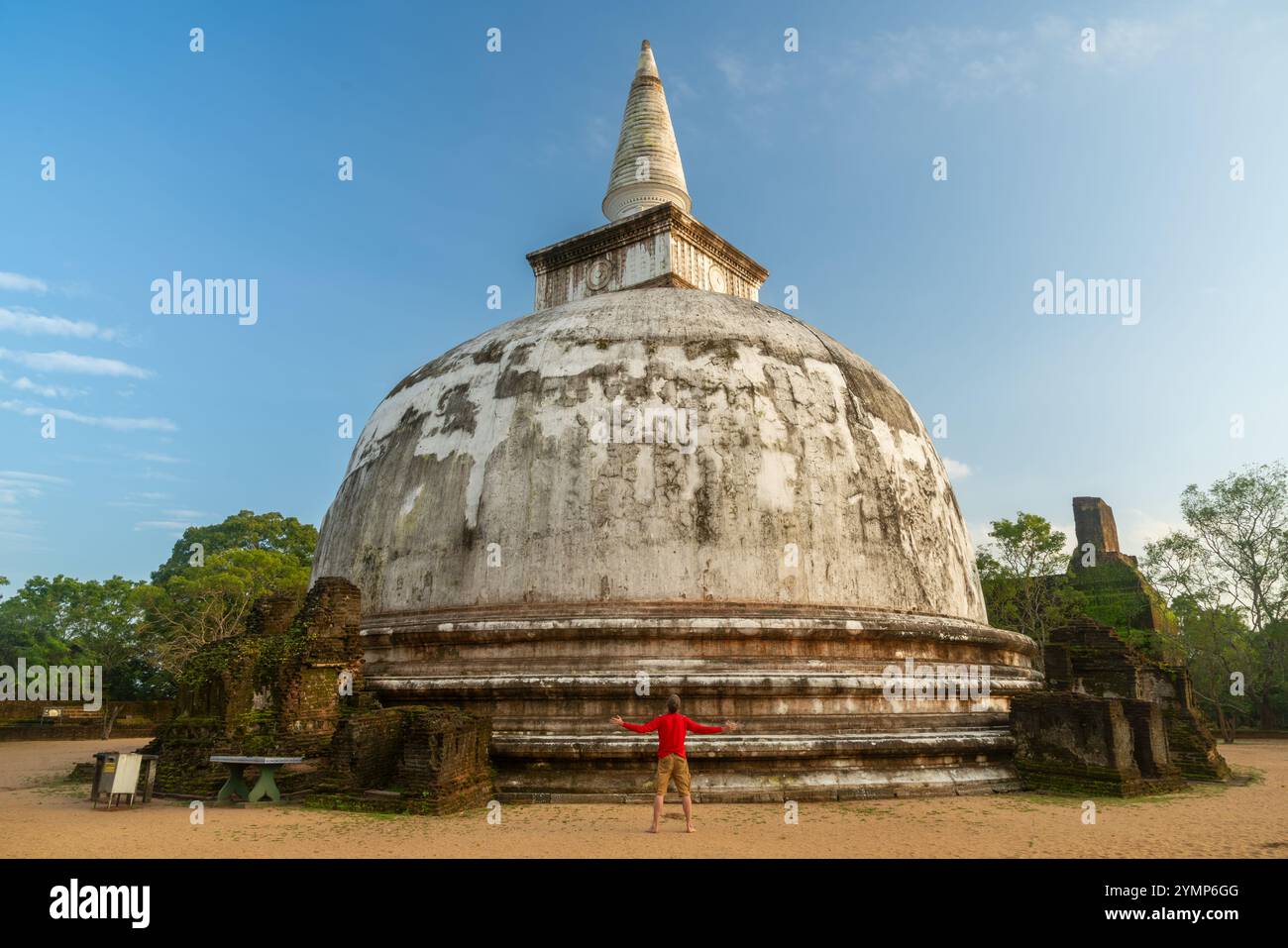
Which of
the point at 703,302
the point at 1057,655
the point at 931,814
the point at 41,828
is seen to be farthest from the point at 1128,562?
the point at 41,828

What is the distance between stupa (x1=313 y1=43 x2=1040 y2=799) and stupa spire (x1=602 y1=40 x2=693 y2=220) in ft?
22.6

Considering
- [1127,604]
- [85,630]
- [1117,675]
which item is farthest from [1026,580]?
[85,630]

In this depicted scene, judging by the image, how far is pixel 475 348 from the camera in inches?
518

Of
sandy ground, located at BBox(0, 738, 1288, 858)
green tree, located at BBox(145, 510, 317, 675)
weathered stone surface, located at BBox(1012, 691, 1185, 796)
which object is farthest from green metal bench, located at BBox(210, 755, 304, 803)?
green tree, located at BBox(145, 510, 317, 675)

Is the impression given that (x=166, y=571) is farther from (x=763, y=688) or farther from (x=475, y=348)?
(x=763, y=688)

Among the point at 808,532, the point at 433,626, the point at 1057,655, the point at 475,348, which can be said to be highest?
the point at 475,348

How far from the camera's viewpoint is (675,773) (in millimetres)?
7367

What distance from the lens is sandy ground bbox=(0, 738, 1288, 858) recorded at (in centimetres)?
634

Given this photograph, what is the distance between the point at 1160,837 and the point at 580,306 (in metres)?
9.77

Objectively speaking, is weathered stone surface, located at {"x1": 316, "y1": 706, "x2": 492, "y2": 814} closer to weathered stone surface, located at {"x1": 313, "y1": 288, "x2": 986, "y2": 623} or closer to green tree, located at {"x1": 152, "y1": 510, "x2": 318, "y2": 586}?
weathered stone surface, located at {"x1": 313, "y1": 288, "x2": 986, "y2": 623}

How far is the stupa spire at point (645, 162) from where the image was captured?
1916 cm

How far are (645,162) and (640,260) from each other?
10.7 feet

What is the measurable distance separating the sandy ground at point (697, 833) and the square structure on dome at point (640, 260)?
11015 millimetres

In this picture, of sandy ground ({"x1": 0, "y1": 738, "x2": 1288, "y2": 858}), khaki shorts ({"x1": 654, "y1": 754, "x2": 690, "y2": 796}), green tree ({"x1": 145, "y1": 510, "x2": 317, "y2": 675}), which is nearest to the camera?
sandy ground ({"x1": 0, "y1": 738, "x2": 1288, "y2": 858})
